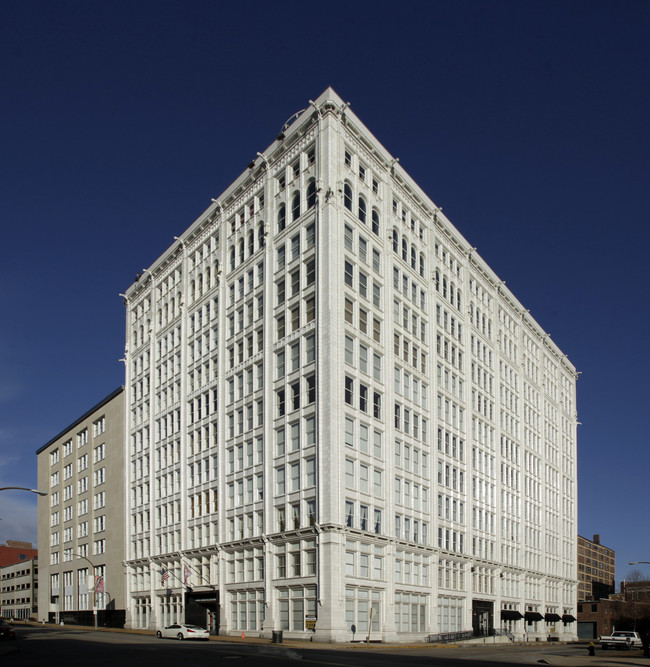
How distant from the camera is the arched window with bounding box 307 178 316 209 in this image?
63.6m

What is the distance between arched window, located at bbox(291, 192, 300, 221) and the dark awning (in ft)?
185

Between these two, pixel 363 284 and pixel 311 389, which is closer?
pixel 311 389

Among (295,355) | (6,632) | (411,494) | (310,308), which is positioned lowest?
(6,632)

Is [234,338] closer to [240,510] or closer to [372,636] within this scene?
[240,510]

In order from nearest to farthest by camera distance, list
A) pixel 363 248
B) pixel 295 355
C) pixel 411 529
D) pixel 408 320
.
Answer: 1. pixel 295 355
2. pixel 363 248
3. pixel 411 529
4. pixel 408 320

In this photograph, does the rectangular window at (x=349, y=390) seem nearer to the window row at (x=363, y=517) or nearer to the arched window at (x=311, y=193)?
the window row at (x=363, y=517)

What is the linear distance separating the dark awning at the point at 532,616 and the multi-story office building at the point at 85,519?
47.8 meters

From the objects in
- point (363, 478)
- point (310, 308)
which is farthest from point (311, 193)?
point (363, 478)

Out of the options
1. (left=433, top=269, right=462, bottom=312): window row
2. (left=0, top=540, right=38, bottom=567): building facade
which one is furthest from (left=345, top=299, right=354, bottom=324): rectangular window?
(left=0, top=540, right=38, bottom=567): building facade

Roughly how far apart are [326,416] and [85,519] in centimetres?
5754

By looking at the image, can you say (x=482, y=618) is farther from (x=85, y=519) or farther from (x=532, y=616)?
(x=85, y=519)

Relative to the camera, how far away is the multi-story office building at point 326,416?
58031 millimetres

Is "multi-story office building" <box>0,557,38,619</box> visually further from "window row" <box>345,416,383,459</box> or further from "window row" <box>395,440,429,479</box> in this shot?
"window row" <box>345,416,383,459</box>

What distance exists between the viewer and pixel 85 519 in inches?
3930
